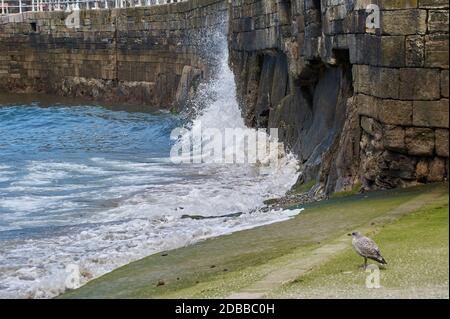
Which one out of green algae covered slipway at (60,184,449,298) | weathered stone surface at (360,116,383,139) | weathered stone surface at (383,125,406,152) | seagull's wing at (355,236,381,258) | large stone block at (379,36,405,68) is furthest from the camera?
weathered stone surface at (360,116,383,139)

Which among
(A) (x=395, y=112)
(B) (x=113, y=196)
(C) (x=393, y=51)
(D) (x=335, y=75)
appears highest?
(C) (x=393, y=51)

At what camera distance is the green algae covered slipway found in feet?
27.1

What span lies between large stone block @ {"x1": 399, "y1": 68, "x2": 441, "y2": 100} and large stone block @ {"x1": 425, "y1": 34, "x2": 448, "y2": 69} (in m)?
0.11

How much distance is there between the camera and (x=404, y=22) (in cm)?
1288

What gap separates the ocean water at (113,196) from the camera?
1237cm

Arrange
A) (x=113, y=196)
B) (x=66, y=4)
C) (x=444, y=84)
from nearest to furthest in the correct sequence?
(x=444, y=84)
(x=113, y=196)
(x=66, y=4)

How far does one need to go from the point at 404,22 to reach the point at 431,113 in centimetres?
115

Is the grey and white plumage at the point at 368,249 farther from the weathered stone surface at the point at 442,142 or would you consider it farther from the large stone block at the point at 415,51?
the large stone block at the point at 415,51

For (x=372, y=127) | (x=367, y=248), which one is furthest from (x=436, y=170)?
(x=367, y=248)

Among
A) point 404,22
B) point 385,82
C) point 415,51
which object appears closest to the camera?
point 415,51

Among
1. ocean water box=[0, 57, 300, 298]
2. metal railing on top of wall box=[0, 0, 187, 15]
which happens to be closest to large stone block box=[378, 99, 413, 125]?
ocean water box=[0, 57, 300, 298]

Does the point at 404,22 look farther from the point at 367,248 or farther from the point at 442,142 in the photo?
the point at 367,248

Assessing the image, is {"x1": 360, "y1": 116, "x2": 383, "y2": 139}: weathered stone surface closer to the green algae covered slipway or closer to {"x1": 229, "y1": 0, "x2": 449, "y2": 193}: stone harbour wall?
{"x1": 229, "y1": 0, "x2": 449, "y2": 193}: stone harbour wall

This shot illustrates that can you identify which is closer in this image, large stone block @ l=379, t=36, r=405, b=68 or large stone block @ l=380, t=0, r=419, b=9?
large stone block @ l=380, t=0, r=419, b=9
